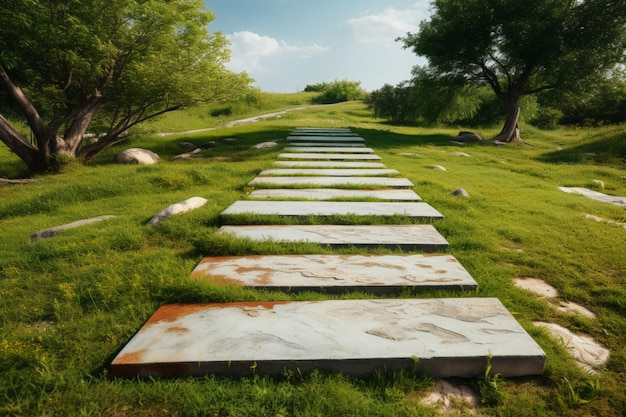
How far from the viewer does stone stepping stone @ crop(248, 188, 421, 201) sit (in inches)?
182

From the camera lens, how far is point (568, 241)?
3525 mm

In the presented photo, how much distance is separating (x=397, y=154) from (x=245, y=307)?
30.3 ft

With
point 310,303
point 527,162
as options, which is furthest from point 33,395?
point 527,162

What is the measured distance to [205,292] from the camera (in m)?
2.26

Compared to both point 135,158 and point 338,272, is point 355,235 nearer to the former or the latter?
point 338,272

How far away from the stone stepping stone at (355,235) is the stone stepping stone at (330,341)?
97cm

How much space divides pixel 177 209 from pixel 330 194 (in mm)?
2142

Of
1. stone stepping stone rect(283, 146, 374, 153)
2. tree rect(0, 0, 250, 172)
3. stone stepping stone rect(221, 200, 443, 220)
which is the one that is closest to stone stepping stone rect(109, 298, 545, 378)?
stone stepping stone rect(221, 200, 443, 220)

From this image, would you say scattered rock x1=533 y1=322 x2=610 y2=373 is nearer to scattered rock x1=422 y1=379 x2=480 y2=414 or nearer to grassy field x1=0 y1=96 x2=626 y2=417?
grassy field x1=0 y1=96 x2=626 y2=417

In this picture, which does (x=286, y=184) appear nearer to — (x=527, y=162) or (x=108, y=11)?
(x=108, y=11)

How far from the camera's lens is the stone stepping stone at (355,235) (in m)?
3.10

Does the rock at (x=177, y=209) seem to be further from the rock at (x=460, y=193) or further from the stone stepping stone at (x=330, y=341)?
the rock at (x=460, y=193)

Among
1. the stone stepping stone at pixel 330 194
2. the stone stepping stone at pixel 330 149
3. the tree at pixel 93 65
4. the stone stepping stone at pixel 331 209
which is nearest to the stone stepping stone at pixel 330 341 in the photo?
the stone stepping stone at pixel 331 209

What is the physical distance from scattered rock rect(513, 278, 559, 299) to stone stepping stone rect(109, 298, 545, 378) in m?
0.68
